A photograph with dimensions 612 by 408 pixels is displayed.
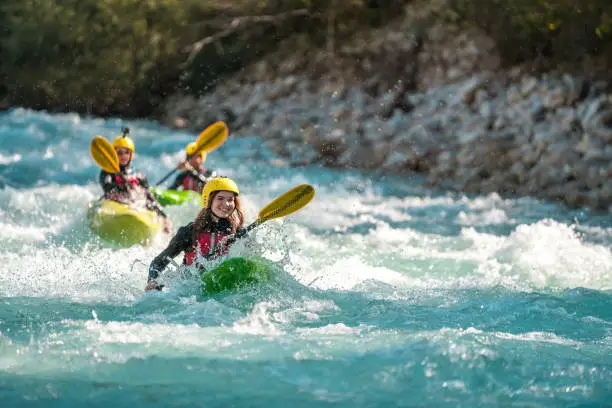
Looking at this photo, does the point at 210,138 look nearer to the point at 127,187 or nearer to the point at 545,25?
the point at 127,187

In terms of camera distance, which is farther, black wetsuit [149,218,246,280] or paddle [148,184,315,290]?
paddle [148,184,315,290]

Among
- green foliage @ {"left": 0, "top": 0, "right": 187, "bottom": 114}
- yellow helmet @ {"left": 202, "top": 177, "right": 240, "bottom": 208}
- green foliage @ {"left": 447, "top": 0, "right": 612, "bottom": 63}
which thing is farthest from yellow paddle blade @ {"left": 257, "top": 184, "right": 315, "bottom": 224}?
green foliage @ {"left": 0, "top": 0, "right": 187, "bottom": 114}

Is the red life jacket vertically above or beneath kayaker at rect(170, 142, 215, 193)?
beneath

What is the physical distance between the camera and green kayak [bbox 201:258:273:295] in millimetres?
5500

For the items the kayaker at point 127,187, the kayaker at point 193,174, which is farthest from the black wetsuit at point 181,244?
the kayaker at point 193,174

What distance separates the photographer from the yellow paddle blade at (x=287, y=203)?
20.5 feet

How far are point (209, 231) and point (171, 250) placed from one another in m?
0.28

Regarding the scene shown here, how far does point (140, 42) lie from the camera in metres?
19.4

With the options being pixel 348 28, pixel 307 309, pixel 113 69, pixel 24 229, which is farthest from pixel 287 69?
pixel 307 309

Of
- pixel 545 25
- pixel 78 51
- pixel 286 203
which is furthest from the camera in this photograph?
Answer: pixel 78 51

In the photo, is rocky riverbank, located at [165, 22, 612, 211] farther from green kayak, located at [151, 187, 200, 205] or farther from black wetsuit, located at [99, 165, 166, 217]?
black wetsuit, located at [99, 165, 166, 217]

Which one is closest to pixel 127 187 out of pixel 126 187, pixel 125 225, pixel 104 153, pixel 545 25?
pixel 126 187

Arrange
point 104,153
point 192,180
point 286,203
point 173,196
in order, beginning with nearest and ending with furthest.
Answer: point 286,203, point 104,153, point 173,196, point 192,180

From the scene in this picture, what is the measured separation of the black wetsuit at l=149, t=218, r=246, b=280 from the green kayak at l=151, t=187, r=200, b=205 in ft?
11.1
